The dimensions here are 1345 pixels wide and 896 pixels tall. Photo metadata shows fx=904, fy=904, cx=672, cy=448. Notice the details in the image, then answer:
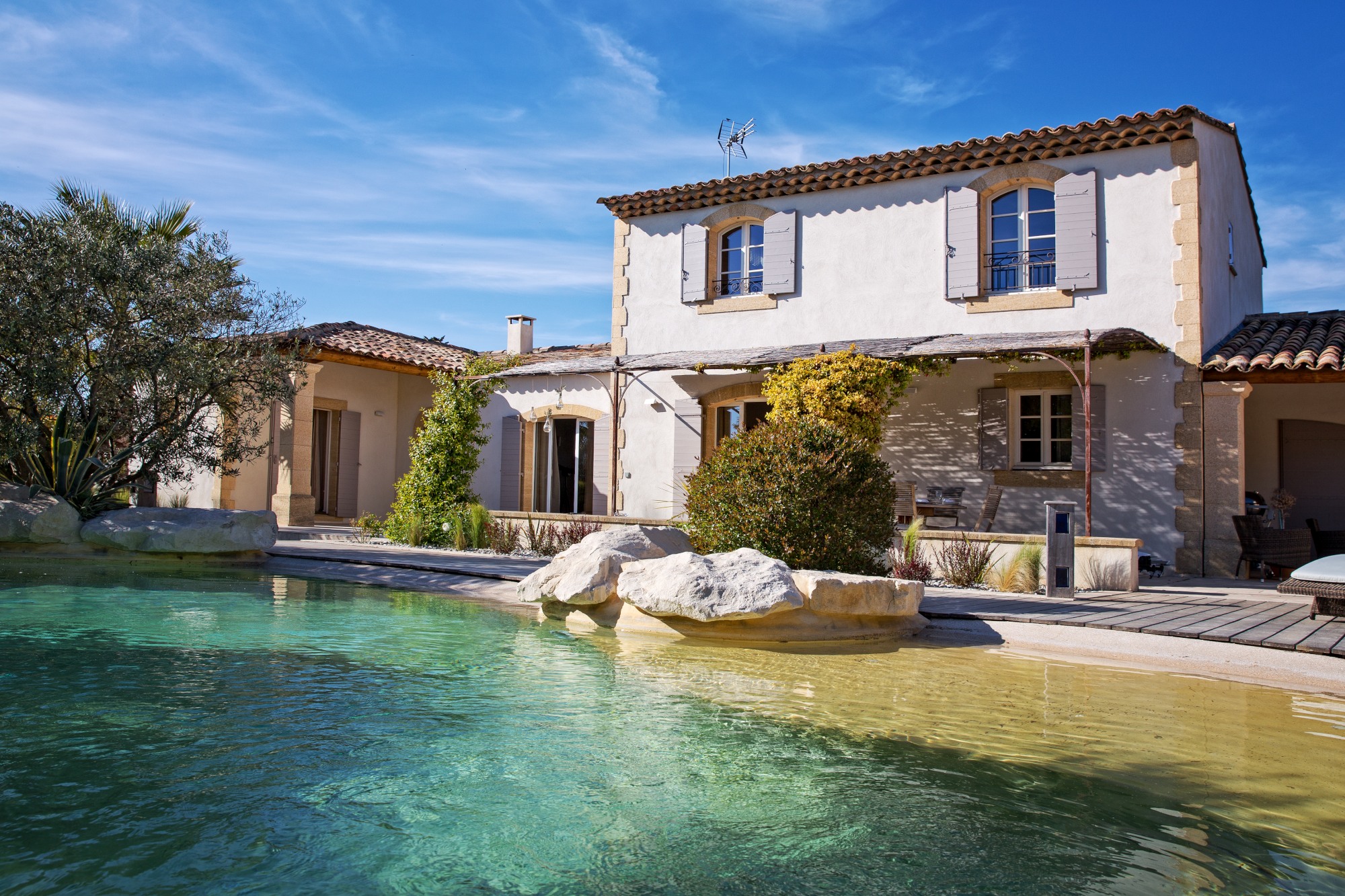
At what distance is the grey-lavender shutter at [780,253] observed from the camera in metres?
14.3

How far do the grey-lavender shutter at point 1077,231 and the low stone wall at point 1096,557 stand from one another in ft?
13.8

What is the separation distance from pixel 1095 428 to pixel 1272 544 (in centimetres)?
247

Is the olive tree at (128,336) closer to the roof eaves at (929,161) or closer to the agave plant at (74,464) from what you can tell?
the agave plant at (74,464)

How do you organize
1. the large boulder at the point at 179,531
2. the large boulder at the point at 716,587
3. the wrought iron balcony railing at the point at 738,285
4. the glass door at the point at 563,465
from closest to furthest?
the large boulder at the point at 716,587, the large boulder at the point at 179,531, the wrought iron balcony railing at the point at 738,285, the glass door at the point at 563,465

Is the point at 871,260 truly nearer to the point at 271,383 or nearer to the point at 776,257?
the point at 776,257

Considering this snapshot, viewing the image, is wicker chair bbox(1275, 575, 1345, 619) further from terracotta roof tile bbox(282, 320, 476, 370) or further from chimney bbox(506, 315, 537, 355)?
chimney bbox(506, 315, 537, 355)

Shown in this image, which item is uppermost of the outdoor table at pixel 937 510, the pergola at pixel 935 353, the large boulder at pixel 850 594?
the pergola at pixel 935 353

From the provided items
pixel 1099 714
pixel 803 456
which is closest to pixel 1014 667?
pixel 1099 714

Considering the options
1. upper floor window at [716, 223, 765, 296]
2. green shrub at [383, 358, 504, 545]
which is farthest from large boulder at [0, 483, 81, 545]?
upper floor window at [716, 223, 765, 296]

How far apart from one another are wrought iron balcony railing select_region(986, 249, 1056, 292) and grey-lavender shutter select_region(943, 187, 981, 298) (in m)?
0.28

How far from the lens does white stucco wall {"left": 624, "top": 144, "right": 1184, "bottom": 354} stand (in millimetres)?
11898

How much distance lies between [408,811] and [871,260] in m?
12.0

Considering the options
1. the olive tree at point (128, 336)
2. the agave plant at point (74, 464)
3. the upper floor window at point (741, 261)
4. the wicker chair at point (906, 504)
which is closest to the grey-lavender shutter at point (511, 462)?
the upper floor window at point (741, 261)

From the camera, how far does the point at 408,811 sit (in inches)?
129
